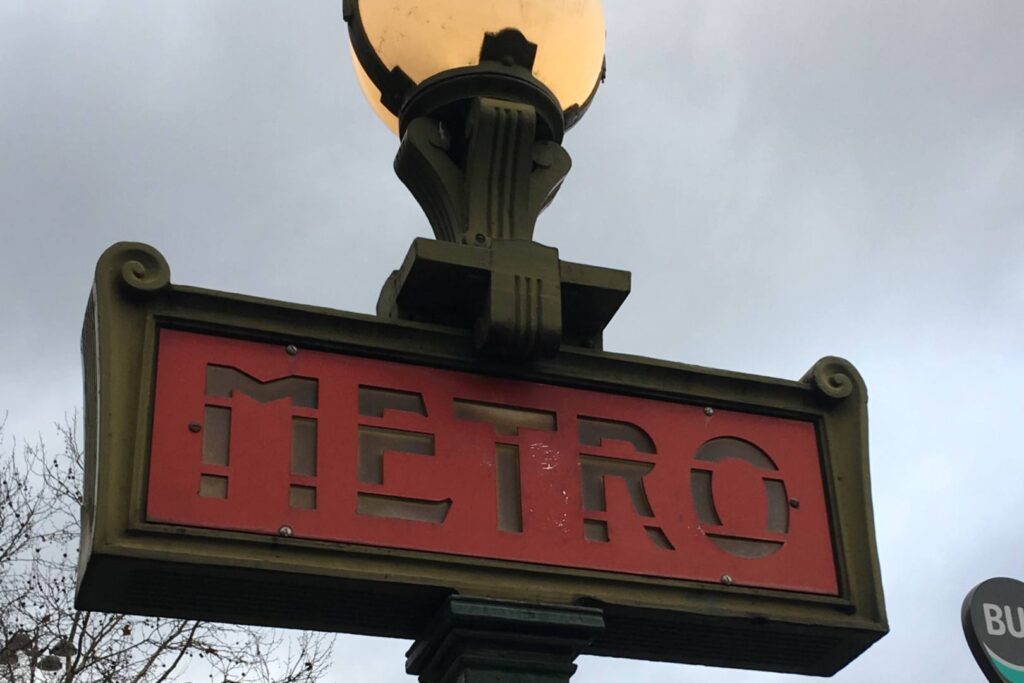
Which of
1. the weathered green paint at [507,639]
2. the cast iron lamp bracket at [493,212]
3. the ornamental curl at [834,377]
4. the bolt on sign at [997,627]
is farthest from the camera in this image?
the bolt on sign at [997,627]

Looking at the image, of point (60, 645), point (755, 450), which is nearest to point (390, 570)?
point (755, 450)

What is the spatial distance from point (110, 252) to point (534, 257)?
35.6 inches

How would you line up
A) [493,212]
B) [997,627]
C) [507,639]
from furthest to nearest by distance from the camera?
[997,627]
[493,212]
[507,639]

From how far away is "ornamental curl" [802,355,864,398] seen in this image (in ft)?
11.5

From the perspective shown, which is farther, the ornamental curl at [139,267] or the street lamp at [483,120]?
the street lamp at [483,120]

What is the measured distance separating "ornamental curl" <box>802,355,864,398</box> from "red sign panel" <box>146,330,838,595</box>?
17cm

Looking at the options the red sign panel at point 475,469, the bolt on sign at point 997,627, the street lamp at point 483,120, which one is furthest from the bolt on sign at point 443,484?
the bolt on sign at point 997,627

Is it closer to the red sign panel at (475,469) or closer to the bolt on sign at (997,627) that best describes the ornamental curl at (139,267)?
the red sign panel at (475,469)

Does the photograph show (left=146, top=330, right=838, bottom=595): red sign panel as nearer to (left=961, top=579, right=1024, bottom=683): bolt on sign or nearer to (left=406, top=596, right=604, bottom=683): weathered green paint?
(left=406, top=596, right=604, bottom=683): weathered green paint

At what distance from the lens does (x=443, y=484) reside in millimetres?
3068

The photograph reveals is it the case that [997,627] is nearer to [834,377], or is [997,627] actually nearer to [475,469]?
[834,377]

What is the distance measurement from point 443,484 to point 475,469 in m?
0.08

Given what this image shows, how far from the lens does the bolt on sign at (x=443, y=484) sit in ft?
9.43

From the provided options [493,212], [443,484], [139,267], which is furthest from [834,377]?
[139,267]
